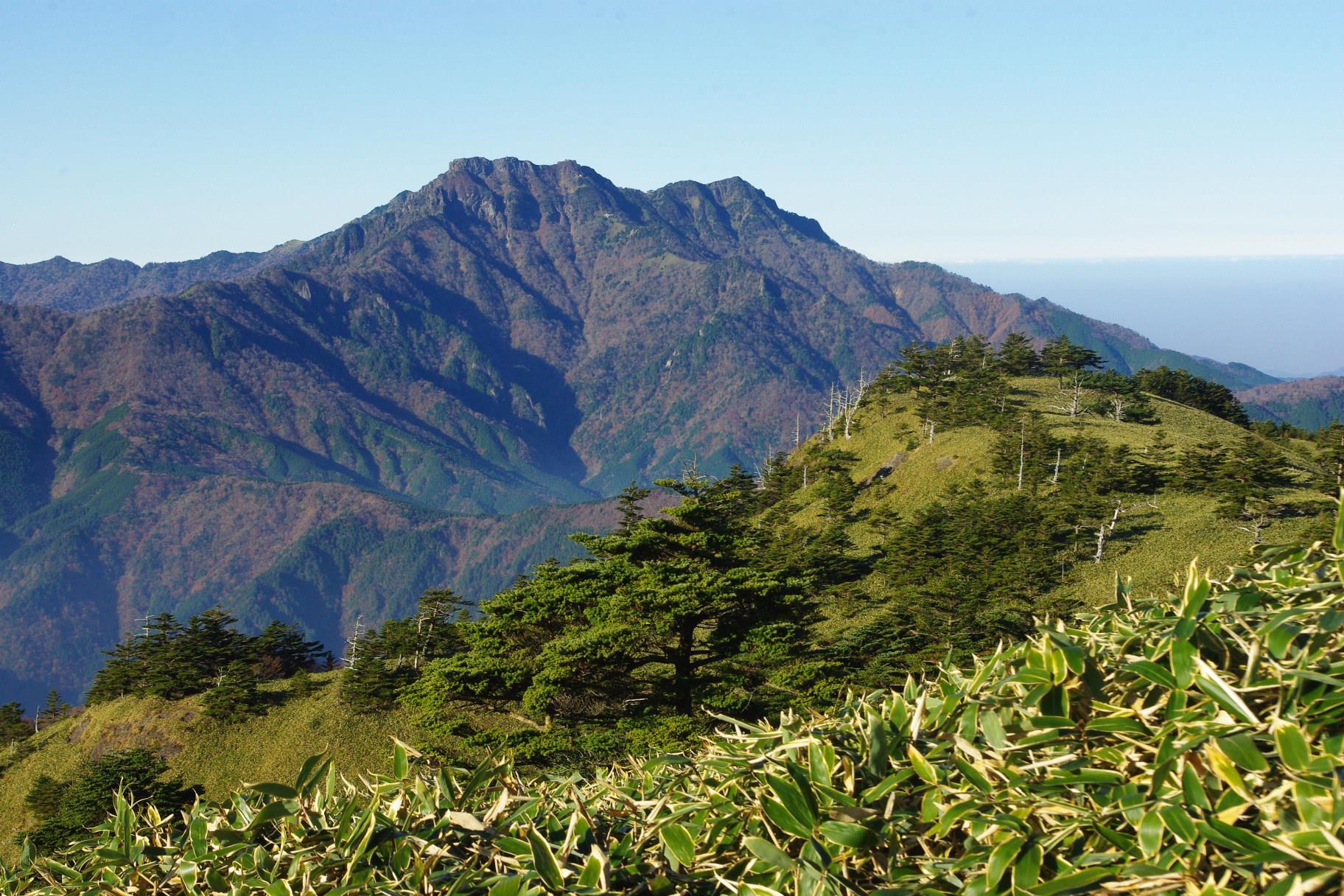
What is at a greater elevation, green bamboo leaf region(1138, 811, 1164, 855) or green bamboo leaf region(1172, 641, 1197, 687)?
green bamboo leaf region(1172, 641, 1197, 687)

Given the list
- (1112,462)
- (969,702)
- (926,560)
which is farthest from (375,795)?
(1112,462)

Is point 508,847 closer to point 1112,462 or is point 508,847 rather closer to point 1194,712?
point 1194,712

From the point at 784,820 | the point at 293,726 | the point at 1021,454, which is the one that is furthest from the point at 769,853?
the point at 1021,454

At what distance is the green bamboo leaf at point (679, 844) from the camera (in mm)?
2639

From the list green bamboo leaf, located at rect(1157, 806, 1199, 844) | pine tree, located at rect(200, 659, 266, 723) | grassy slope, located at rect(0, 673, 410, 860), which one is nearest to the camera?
green bamboo leaf, located at rect(1157, 806, 1199, 844)

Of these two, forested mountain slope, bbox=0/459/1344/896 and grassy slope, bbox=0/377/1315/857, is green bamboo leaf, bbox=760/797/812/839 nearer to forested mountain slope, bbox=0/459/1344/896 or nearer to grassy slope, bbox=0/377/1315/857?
forested mountain slope, bbox=0/459/1344/896

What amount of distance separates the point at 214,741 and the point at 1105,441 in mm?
46745

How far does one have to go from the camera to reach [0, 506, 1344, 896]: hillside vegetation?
2180 mm

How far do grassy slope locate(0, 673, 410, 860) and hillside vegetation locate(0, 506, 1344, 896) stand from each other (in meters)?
27.6

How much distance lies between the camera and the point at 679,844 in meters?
2.67

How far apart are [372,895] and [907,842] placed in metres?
1.45

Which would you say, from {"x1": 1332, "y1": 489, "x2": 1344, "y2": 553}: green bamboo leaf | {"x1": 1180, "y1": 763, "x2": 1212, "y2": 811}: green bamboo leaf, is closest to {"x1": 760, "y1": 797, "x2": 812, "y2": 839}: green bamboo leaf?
{"x1": 1180, "y1": 763, "x2": 1212, "y2": 811}: green bamboo leaf

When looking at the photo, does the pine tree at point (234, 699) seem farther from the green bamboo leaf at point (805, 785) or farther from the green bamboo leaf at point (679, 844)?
the green bamboo leaf at point (805, 785)

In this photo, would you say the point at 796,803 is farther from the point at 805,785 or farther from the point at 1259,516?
the point at 1259,516
